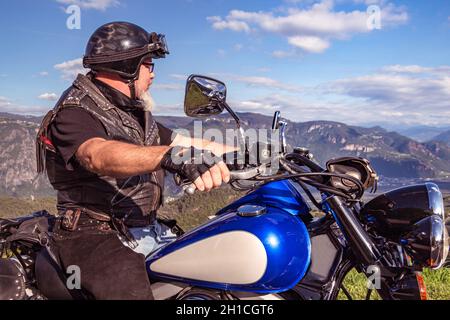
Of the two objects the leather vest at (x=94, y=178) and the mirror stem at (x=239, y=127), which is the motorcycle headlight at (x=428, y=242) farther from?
the leather vest at (x=94, y=178)

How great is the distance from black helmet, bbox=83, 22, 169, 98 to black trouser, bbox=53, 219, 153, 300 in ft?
4.65

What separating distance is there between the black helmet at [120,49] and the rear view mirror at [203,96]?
1107 millimetres

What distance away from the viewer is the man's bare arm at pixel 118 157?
2.58m

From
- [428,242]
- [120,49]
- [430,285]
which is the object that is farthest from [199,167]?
[430,285]

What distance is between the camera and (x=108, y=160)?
2824 mm

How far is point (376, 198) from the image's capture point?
2795mm

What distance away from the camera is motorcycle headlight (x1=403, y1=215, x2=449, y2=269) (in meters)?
2.38

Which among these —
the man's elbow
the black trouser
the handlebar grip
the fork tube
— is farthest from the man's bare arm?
the fork tube

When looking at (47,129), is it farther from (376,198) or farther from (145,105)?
(376,198)

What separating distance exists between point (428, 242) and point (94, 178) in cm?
243

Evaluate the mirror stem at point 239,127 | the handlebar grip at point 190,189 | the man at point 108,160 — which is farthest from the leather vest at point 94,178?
the handlebar grip at point 190,189

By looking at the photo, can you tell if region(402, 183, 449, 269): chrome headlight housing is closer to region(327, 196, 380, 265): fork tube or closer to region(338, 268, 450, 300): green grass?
region(327, 196, 380, 265): fork tube
